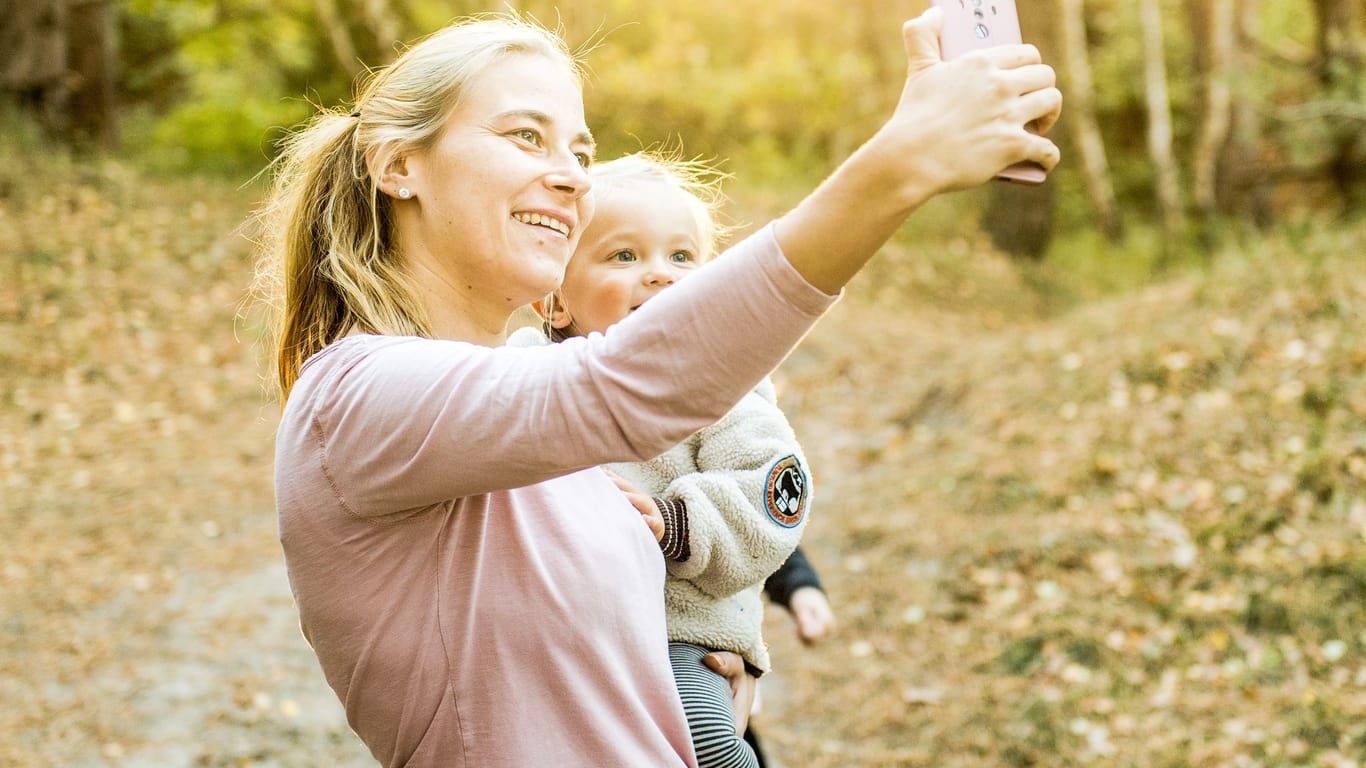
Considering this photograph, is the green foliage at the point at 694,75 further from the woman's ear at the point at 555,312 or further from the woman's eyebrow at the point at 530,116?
the woman's eyebrow at the point at 530,116

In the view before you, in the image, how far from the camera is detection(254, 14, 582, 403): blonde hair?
1680 millimetres

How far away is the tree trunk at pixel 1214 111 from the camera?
1223 centimetres

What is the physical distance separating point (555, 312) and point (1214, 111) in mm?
13086

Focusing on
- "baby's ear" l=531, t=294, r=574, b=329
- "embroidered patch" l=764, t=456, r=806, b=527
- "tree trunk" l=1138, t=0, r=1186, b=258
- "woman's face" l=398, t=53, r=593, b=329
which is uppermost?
"woman's face" l=398, t=53, r=593, b=329

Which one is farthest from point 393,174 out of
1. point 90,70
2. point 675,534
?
point 90,70

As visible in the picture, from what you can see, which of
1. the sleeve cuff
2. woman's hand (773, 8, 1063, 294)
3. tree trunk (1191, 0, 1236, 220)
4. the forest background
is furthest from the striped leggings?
tree trunk (1191, 0, 1236, 220)

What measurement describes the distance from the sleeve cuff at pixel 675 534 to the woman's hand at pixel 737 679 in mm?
202

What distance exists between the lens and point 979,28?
1270 mm

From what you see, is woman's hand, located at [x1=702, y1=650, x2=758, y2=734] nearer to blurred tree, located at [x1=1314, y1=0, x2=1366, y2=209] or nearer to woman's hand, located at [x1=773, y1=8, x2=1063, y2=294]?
woman's hand, located at [x1=773, y1=8, x2=1063, y2=294]

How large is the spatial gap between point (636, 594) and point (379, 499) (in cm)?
38

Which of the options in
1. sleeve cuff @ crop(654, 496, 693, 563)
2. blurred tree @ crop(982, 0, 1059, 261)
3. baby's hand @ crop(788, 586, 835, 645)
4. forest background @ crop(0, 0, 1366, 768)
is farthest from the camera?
blurred tree @ crop(982, 0, 1059, 261)

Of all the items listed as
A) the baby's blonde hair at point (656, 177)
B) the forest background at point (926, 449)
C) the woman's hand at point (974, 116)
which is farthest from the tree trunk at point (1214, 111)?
the woman's hand at point (974, 116)

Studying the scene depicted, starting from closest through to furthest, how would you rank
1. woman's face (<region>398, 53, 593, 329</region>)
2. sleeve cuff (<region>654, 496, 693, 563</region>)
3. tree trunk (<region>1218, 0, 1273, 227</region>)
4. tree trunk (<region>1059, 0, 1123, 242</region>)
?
woman's face (<region>398, 53, 593, 329</region>), sleeve cuff (<region>654, 496, 693, 563</region>), tree trunk (<region>1218, 0, 1273, 227</region>), tree trunk (<region>1059, 0, 1123, 242</region>)

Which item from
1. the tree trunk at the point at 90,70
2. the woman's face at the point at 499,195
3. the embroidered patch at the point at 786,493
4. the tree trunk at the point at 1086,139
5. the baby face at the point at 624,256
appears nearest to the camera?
the woman's face at the point at 499,195
